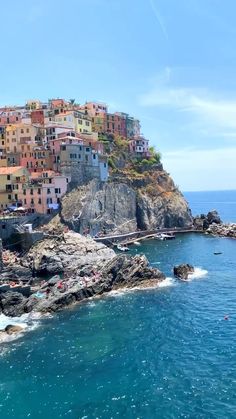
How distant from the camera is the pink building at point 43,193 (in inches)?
4289

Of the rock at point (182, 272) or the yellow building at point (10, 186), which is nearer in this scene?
the rock at point (182, 272)

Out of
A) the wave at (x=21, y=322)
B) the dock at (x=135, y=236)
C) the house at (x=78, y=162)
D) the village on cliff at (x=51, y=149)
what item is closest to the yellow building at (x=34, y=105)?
the village on cliff at (x=51, y=149)

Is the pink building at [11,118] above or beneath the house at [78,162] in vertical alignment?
above

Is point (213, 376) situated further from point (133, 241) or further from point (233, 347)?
Answer: point (133, 241)

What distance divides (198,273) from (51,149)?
53.6 metres

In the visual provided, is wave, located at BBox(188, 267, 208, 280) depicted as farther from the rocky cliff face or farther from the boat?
the boat

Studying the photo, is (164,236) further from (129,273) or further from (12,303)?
(12,303)

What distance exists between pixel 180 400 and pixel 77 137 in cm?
9463

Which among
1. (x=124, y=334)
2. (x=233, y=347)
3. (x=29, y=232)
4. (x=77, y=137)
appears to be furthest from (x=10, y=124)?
(x=233, y=347)

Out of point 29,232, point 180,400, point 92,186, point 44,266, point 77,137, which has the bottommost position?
point 180,400

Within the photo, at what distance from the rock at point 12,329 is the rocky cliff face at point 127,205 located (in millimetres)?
52443

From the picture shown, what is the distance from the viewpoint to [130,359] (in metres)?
47.2

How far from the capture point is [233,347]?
161ft

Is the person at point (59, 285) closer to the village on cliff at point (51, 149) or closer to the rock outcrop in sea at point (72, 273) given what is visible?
the rock outcrop in sea at point (72, 273)
